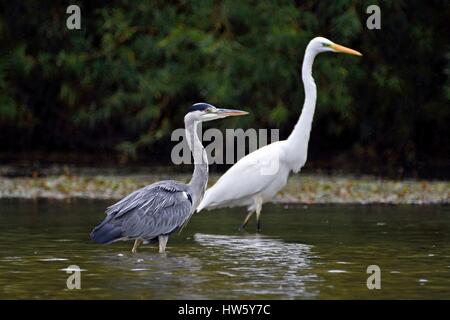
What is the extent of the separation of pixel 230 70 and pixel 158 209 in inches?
453

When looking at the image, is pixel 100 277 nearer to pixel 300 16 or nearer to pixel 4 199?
pixel 4 199

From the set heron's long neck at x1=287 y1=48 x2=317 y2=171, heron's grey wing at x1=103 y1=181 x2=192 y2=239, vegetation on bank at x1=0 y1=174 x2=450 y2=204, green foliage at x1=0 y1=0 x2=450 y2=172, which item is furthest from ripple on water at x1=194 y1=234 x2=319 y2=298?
green foliage at x1=0 y1=0 x2=450 y2=172

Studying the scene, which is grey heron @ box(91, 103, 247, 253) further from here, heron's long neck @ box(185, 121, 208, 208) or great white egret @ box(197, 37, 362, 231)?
great white egret @ box(197, 37, 362, 231)

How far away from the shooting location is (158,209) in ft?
35.4

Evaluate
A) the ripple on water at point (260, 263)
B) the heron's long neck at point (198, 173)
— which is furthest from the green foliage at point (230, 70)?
the heron's long neck at point (198, 173)

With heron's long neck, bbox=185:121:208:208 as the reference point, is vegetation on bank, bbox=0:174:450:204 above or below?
below

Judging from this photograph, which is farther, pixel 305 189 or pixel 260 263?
pixel 305 189

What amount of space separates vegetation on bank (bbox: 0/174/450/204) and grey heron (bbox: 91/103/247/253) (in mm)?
5044

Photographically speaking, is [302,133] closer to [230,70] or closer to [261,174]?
[261,174]

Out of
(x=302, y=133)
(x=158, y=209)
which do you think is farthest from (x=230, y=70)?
(x=158, y=209)

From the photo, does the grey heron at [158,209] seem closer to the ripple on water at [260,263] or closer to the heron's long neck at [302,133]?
the ripple on water at [260,263]

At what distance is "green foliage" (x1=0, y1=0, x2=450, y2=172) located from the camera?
22.4 meters

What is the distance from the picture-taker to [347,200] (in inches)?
643

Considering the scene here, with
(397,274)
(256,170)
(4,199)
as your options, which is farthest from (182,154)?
(397,274)
